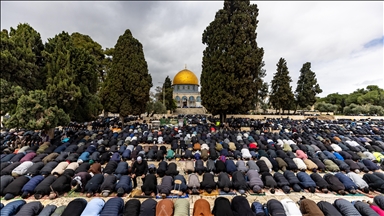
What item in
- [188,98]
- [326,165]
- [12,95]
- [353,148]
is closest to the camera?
[326,165]

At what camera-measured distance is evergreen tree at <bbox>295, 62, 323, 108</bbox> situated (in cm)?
3438

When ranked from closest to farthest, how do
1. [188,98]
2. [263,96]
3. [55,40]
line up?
[55,40], [263,96], [188,98]

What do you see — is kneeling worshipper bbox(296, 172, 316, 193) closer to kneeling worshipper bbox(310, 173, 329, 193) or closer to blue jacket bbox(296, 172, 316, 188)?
blue jacket bbox(296, 172, 316, 188)

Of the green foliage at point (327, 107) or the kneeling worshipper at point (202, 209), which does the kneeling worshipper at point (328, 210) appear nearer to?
the kneeling worshipper at point (202, 209)

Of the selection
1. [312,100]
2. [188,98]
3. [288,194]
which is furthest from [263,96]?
[288,194]

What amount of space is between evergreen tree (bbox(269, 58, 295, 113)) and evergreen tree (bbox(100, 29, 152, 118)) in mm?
23917

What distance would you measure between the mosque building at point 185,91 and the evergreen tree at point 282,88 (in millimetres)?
21624

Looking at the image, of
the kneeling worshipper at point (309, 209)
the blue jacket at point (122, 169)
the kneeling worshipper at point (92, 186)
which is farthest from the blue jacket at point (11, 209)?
the kneeling worshipper at point (309, 209)

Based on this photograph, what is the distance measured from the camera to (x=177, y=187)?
21.9 ft

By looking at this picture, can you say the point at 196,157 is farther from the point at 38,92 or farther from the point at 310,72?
the point at 310,72

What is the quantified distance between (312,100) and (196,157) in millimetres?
33991

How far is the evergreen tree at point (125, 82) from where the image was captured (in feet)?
61.0

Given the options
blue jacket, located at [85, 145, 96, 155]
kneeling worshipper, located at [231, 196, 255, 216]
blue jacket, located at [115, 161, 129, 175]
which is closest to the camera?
kneeling worshipper, located at [231, 196, 255, 216]

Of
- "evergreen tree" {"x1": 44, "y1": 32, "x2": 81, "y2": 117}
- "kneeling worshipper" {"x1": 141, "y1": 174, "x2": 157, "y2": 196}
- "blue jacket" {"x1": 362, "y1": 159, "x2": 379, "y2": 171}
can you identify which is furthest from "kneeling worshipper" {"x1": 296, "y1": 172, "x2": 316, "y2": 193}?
"evergreen tree" {"x1": 44, "y1": 32, "x2": 81, "y2": 117}
